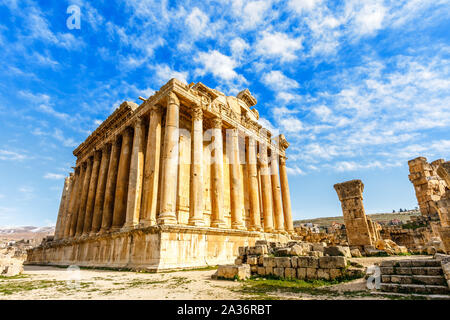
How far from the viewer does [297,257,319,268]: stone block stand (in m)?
7.07

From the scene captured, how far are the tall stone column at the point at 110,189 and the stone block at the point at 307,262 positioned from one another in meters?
13.2

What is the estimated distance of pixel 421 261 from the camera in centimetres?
562

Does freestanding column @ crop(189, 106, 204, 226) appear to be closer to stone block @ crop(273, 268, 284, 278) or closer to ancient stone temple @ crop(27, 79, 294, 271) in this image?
ancient stone temple @ crop(27, 79, 294, 271)

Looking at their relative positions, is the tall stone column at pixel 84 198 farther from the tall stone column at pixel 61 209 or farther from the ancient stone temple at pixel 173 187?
the tall stone column at pixel 61 209

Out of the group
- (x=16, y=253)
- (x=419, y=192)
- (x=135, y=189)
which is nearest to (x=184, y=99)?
(x=135, y=189)

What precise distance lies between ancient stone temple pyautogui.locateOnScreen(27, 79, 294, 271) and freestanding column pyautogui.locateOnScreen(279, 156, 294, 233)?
90 mm

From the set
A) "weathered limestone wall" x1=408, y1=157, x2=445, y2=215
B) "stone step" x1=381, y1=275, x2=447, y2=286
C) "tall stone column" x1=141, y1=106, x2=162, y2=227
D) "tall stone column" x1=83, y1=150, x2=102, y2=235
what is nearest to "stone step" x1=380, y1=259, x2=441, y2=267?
"stone step" x1=381, y1=275, x2=447, y2=286

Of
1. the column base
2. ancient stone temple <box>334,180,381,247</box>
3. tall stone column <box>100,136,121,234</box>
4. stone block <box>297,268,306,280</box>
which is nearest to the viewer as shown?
stone block <box>297,268,306,280</box>

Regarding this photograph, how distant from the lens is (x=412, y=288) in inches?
193

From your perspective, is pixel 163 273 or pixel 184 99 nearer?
pixel 163 273

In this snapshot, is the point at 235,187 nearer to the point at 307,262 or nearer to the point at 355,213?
the point at 355,213

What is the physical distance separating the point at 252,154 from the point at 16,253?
124 ft
